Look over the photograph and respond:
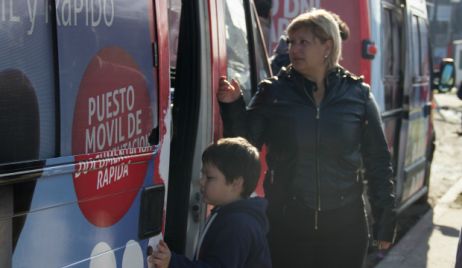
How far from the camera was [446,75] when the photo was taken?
8.34 meters

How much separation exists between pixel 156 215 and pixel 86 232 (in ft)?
1.43

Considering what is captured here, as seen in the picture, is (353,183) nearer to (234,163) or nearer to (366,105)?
(366,105)

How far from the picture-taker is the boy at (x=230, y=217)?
8.41 feet

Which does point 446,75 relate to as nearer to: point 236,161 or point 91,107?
point 236,161

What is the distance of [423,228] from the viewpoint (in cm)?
739

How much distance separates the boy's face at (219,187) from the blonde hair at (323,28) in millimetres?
880

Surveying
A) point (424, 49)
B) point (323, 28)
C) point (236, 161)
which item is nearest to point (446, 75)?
point (424, 49)

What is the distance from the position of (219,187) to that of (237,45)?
1323 millimetres

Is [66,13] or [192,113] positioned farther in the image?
[192,113]

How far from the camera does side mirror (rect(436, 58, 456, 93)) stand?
27.2 ft

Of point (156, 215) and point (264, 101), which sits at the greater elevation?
point (264, 101)

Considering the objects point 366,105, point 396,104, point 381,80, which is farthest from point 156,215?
point 396,104

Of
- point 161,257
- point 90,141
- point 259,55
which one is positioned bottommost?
point 161,257

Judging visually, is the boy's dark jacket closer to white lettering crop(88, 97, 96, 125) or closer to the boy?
the boy
